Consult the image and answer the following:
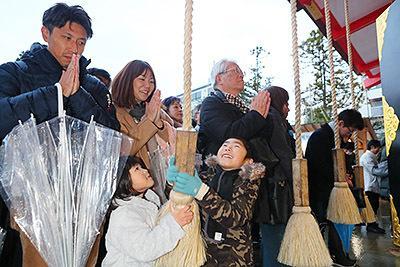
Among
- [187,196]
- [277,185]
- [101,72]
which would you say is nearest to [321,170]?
[277,185]

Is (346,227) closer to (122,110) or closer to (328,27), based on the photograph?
(328,27)

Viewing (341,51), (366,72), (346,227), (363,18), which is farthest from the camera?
(366,72)

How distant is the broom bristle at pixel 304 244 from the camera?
1.32m

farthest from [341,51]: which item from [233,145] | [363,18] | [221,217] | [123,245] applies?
[123,245]

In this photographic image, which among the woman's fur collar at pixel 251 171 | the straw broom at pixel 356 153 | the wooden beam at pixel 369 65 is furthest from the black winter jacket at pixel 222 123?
the wooden beam at pixel 369 65

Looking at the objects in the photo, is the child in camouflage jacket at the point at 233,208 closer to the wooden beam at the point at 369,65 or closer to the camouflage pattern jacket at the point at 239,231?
the camouflage pattern jacket at the point at 239,231

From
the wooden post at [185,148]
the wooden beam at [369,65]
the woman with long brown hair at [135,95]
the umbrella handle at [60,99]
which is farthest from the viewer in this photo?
the wooden beam at [369,65]

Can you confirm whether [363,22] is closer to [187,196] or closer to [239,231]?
[239,231]

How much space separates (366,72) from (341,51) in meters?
1.15

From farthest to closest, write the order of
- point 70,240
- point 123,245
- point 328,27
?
point 328,27 < point 123,245 < point 70,240

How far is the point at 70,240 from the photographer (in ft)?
3.02

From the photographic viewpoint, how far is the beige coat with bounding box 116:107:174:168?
149 centimetres

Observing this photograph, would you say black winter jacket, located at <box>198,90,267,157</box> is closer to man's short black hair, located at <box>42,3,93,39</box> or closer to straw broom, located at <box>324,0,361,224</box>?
straw broom, located at <box>324,0,361,224</box>

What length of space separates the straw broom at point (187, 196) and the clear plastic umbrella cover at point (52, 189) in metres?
0.25
